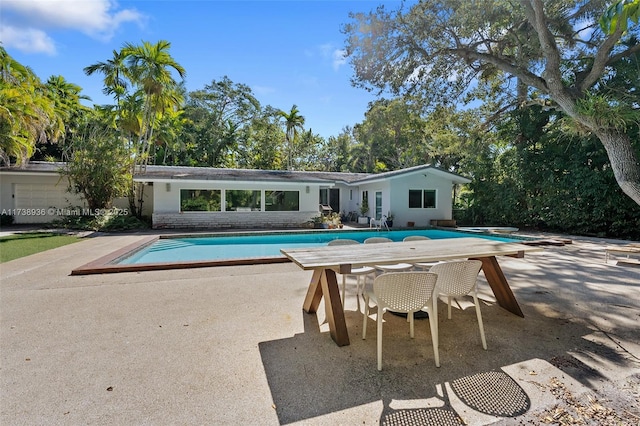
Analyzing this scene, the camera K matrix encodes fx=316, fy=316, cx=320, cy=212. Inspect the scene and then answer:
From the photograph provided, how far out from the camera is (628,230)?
1123cm

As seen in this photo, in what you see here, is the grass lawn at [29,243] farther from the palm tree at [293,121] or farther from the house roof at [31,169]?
the palm tree at [293,121]

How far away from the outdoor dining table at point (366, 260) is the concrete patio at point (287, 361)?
0.22m

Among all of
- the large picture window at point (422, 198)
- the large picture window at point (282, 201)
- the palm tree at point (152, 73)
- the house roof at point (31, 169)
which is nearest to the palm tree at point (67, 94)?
the house roof at point (31, 169)

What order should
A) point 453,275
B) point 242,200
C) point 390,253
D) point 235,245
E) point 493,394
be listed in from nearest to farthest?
point 493,394 → point 453,275 → point 390,253 → point 235,245 → point 242,200

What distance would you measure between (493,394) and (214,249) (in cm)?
961

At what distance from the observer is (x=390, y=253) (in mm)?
3777

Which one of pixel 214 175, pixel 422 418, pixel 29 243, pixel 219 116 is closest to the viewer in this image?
pixel 422 418

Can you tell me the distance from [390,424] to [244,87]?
2825cm

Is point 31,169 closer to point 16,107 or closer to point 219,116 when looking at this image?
point 16,107

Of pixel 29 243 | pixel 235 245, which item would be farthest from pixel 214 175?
pixel 29 243

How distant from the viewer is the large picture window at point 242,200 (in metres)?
15.1

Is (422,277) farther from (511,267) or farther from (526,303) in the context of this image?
(511,267)

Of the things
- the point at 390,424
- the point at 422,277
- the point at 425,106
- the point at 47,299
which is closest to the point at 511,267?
the point at 422,277

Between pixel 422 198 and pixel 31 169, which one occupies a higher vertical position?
pixel 31 169
